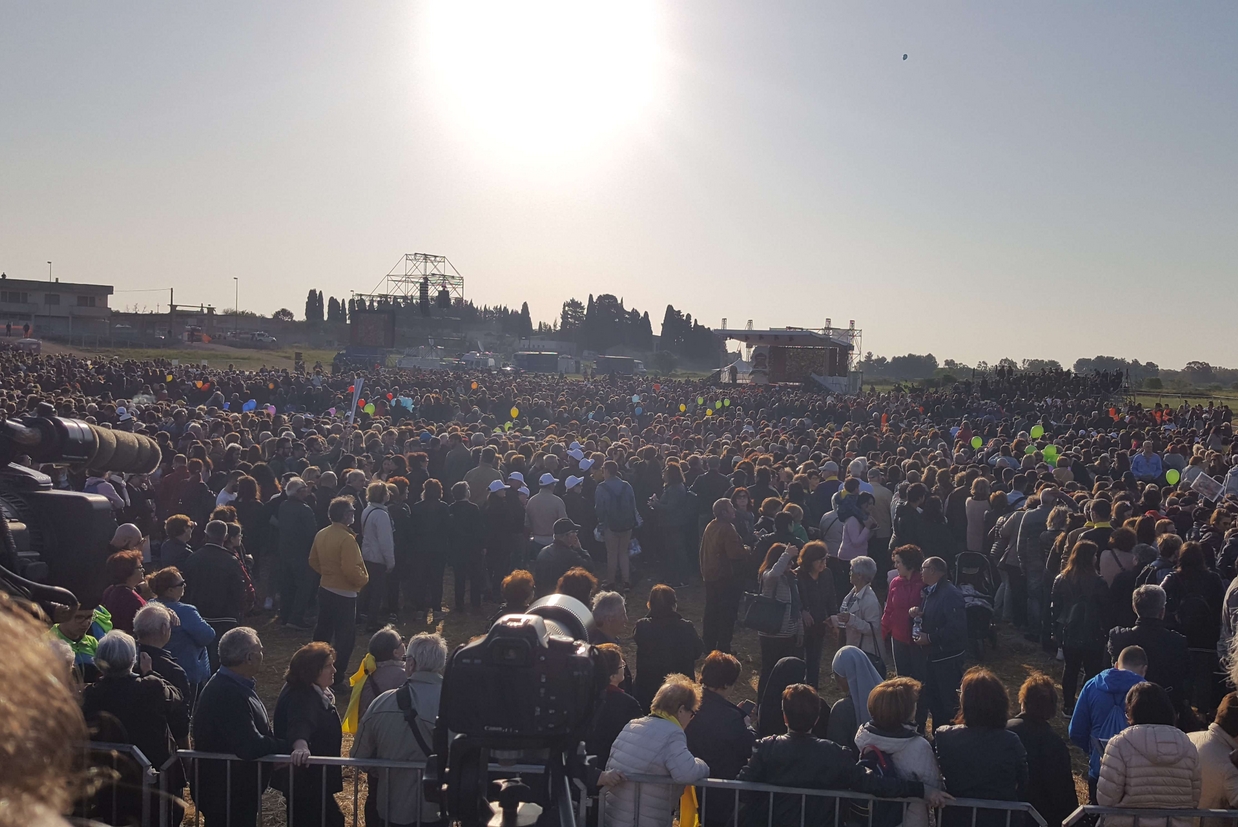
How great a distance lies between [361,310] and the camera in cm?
5488

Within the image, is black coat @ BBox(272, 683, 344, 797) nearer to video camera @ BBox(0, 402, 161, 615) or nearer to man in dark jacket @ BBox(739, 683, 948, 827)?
video camera @ BBox(0, 402, 161, 615)

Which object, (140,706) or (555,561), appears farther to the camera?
(555,561)

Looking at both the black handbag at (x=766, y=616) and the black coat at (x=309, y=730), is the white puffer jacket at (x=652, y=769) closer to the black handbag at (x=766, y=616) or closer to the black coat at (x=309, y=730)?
the black coat at (x=309, y=730)

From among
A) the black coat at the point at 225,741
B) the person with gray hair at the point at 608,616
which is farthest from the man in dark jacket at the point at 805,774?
the black coat at the point at 225,741

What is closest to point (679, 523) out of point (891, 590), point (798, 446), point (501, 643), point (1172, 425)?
point (891, 590)

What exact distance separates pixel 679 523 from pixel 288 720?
23.1ft

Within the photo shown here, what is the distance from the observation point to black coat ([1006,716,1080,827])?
4637 mm

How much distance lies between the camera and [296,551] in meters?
9.53

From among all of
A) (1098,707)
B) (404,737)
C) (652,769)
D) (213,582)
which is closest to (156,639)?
(404,737)

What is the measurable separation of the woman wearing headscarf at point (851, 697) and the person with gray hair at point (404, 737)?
88.9 inches

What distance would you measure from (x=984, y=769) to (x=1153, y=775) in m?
0.77

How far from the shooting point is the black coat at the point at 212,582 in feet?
23.0

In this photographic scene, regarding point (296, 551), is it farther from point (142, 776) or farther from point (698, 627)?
point (142, 776)

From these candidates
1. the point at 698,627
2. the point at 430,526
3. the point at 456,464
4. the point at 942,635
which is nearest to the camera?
the point at 942,635
